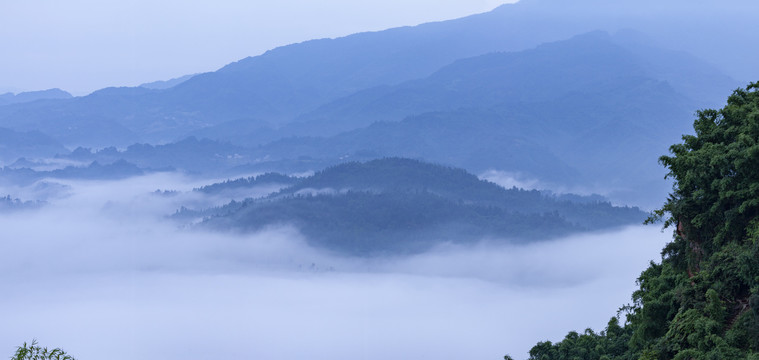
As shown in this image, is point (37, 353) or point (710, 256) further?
point (37, 353)

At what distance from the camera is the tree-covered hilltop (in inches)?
945

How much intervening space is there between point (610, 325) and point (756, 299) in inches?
717

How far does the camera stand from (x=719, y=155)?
27.4 meters

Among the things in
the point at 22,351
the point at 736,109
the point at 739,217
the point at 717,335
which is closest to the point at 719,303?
the point at 717,335

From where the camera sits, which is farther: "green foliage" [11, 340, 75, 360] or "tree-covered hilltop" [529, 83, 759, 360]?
"green foliage" [11, 340, 75, 360]

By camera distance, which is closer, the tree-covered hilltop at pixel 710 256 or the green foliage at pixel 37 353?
the tree-covered hilltop at pixel 710 256

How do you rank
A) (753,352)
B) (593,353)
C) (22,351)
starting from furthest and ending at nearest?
(593,353)
(22,351)
(753,352)

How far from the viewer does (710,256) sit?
90.3ft

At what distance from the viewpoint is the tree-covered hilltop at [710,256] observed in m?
24.0

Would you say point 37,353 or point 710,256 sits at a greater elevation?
point 710,256

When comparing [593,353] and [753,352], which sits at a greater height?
[593,353]

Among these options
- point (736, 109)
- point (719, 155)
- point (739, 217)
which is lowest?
point (739, 217)

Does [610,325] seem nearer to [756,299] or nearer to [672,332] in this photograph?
[672,332]

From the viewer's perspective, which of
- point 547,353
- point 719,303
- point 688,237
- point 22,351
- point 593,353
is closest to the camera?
point 719,303
